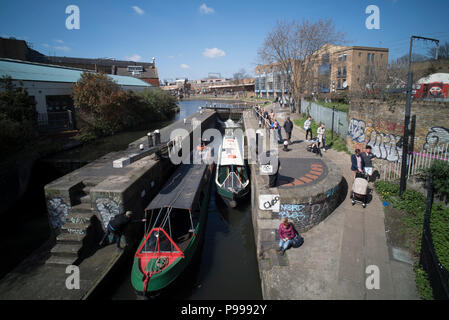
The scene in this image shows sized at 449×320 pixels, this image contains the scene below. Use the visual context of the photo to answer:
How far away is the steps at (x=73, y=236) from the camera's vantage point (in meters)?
Result: 8.82

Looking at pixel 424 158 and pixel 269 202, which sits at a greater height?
pixel 424 158

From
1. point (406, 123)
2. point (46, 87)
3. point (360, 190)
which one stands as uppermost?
point (46, 87)

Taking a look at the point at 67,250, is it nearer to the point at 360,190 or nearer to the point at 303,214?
the point at 303,214

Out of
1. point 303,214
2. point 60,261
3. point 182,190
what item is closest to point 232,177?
point 182,190

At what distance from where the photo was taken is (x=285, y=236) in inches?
317

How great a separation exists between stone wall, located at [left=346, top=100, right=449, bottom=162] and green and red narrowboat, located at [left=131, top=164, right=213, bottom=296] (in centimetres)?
937

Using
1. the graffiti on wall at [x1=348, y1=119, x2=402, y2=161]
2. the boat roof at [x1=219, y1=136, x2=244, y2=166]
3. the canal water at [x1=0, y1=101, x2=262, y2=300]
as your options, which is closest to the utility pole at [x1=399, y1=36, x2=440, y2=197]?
the graffiti on wall at [x1=348, y1=119, x2=402, y2=161]

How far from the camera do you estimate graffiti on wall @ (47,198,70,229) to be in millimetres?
9977

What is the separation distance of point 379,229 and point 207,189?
27.9 ft

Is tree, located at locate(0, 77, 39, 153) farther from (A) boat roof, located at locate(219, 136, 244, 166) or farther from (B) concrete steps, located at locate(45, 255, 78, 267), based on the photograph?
(A) boat roof, located at locate(219, 136, 244, 166)

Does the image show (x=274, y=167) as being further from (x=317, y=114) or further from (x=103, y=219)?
(x=317, y=114)

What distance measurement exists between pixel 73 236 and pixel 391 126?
48.1 ft

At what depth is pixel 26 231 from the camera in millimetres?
11938

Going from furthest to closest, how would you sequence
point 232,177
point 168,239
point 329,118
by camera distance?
point 329,118 < point 232,177 < point 168,239
